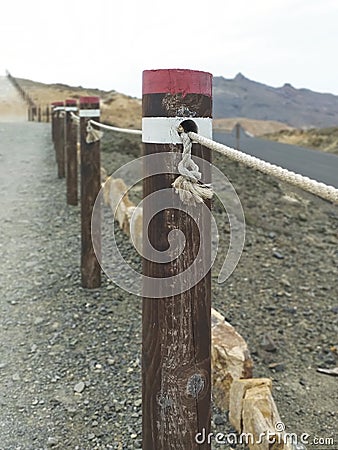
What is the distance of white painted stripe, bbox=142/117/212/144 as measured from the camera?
4.34 feet

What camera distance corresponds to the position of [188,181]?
133 cm

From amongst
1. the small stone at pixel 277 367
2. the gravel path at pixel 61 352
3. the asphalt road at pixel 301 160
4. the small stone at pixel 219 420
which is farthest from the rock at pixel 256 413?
the asphalt road at pixel 301 160

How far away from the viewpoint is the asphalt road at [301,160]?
31.3 feet

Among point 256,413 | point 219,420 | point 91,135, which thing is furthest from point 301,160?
point 256,413

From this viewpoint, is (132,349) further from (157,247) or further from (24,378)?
(157,247)

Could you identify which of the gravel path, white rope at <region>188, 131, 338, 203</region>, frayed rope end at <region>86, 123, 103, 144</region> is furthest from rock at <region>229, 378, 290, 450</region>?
frayed rope end at <region>86, 123, 103, 144</region>

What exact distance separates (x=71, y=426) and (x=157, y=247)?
1.04 meters

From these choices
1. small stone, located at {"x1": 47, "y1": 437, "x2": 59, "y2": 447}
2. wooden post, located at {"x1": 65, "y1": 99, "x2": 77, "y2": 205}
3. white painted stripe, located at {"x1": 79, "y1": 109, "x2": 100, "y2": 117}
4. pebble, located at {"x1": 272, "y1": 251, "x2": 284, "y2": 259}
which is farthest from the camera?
wooden post, located at {"x1": 65, "y1": 99, "x2": 77, "y2": 205}

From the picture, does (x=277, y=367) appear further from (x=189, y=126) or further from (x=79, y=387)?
(x=189, y=126)

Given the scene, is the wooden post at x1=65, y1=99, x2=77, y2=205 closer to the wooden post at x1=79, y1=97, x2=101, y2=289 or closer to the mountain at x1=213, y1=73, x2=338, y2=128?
the wooden post at x1=79, y1=97, x2=101, y2=289

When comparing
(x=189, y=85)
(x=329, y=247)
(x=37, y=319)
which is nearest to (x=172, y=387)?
(x=189, y=85)

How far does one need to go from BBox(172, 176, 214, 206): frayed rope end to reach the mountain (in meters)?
53.1

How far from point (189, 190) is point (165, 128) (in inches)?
6.0

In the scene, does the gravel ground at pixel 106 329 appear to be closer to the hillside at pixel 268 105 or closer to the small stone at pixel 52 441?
the small stone at pixel 52 441
